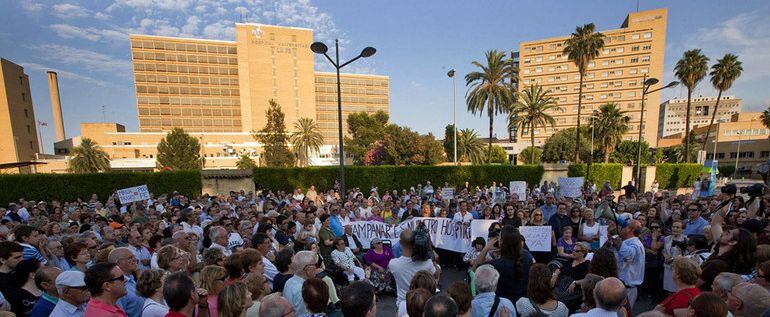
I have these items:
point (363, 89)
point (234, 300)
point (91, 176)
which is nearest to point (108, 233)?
point (234, 300)

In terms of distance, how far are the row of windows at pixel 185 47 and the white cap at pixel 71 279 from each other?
88218 mm

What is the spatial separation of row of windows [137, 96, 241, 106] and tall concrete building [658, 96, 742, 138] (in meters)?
145

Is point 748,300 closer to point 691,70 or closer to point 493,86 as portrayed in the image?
point 493,86

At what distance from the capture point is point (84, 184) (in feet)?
64.8

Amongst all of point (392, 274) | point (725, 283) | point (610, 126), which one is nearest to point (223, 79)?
point (610, 126)

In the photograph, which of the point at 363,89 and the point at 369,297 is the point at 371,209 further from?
the point at 363,89

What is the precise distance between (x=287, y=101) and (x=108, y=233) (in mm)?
79138

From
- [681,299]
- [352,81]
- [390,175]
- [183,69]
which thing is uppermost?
[183,69]

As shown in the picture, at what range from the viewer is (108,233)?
552 cm

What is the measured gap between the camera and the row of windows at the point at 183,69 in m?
74.2

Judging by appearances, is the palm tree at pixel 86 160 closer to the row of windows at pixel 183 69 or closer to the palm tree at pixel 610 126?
the row of windows at pixel 183 69

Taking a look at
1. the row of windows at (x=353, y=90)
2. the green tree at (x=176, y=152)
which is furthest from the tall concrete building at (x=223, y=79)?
the green tree at (x=176, y=152)

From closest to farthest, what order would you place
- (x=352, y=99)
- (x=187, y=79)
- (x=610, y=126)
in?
(x=610, y=126), (x=187, y=79), (x=352, y=99)

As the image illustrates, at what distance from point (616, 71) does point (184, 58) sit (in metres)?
105
